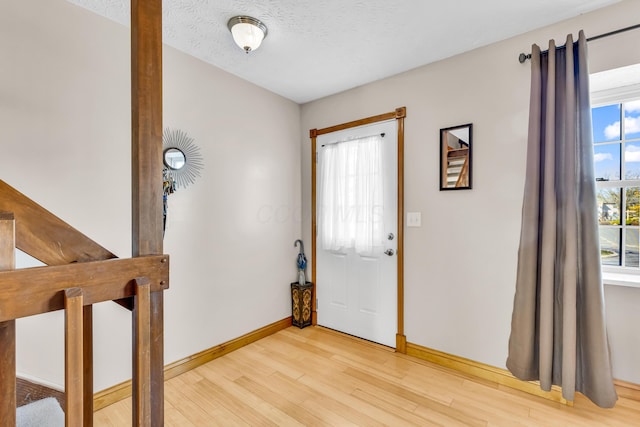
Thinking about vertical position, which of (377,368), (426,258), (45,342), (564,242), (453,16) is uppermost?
(453,16)

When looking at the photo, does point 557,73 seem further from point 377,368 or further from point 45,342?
point 45,342

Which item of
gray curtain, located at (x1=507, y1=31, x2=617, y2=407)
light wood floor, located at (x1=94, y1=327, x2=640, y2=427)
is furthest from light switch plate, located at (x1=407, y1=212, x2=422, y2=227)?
light wood floor, located at (x1=94, y1=327, x2=640, y2=427)

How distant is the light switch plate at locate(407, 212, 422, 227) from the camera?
8.18ft

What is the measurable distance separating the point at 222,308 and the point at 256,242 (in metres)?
0.65

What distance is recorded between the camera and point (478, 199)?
87.2 inches

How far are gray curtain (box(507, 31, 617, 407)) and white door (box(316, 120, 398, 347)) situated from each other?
99cm

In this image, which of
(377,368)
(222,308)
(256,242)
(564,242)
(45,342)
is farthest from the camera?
(256,242)

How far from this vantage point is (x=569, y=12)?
1.82 metres

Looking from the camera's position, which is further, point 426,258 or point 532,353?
point 426,258

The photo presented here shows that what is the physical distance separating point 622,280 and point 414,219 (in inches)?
52.3

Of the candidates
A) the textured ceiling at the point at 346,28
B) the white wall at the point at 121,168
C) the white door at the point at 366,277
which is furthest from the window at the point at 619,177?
the white wall at the point at 121,168

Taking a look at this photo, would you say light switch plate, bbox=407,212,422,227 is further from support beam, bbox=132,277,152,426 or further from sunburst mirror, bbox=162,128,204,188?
support beam, bbox=132,277,152,426

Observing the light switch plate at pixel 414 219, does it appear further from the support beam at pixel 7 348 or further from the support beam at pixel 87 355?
the support beam at pixel 7 348

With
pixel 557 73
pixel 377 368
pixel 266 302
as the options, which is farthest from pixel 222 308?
pixel 557 73
